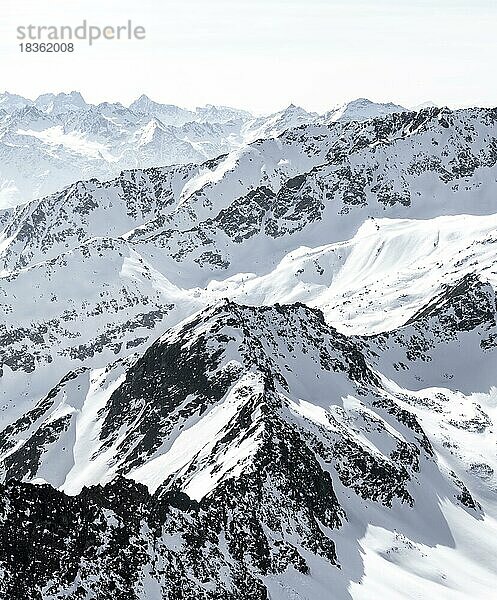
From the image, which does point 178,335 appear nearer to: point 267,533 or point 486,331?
point 267,533

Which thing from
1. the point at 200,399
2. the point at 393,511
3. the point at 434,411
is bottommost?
the point at 434,411

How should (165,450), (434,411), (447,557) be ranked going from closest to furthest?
(447,557)
(165,450)
(434,411)

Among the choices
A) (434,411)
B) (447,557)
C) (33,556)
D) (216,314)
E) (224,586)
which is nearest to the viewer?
(33,556)

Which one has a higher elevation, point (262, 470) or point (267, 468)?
point (262, 470)

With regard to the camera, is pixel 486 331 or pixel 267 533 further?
pixel 486 331

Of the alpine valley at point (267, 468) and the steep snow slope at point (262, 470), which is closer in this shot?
the alpine valley at point (267, 468)

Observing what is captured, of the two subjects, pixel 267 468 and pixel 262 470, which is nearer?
pixel 262 470

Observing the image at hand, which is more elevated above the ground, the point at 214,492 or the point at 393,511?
the point at 214,492

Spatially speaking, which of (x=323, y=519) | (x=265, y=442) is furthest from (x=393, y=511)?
(x=265, y=442)

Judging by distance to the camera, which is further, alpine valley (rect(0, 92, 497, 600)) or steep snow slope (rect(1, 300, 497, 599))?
steep snow slope (rect(1, 300, 497, 599))
